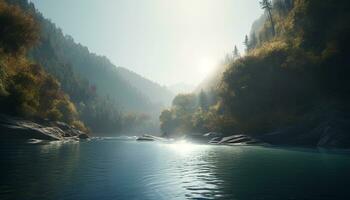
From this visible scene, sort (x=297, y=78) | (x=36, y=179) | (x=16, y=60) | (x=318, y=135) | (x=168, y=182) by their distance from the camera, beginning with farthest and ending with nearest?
(x=297, y=78) → (x=16, y=60) → (x=318, y=135) → (x=168, y=182) → (x=36, y=179)

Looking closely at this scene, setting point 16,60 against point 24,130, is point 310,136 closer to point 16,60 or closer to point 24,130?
point 24,130

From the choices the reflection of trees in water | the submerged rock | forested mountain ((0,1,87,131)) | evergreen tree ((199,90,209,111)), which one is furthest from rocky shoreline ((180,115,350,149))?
evergreen tree ((199,90,209,111))

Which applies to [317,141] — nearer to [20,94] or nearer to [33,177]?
[33,177]

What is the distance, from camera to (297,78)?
8344cm

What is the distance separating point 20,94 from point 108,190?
59.0 metres

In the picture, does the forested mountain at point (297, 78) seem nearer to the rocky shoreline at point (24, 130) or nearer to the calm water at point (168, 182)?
the calm water at point (168, 182)

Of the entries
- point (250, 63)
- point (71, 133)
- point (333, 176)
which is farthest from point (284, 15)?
point (333, 176)

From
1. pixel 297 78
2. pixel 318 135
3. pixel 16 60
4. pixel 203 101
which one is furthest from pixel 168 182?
pixel 203 101

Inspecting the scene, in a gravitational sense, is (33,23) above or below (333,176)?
above

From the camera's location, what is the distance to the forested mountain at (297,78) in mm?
75312

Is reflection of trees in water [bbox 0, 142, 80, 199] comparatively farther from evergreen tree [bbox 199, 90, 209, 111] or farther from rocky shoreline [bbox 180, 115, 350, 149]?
evergreen tree [bbox 199, 90, 209, 111]

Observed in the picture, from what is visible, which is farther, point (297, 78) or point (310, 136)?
point (297, 78)

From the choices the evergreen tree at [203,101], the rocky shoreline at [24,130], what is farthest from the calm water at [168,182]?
the evergreen tree at [203,101]

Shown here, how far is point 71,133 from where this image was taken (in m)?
90.5
